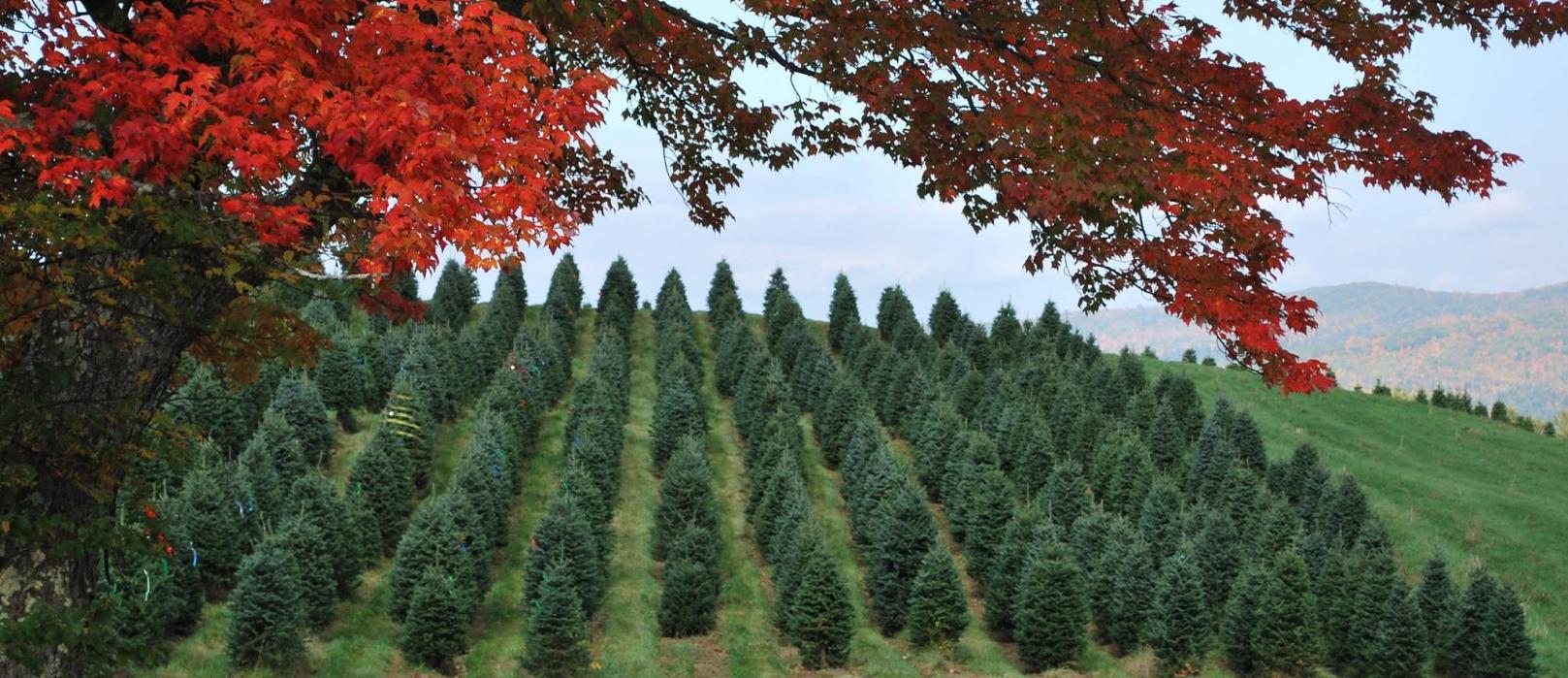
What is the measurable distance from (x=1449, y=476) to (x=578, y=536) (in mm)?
33346

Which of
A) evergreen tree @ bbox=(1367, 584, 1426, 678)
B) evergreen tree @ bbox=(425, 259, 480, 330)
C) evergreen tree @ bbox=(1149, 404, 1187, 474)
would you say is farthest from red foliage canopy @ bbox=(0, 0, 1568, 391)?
evergreen tree @ bbox=(425, 259, 480, 330)

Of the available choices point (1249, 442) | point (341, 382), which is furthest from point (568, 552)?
point (1249, 442)

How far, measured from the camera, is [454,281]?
2199 inches

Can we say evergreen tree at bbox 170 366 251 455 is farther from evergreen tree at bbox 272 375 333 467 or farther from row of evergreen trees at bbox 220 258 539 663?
row of evergreen trees at bbox 220 258 539 663

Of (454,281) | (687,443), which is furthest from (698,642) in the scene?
(454,281)

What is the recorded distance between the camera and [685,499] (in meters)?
→ 30.1

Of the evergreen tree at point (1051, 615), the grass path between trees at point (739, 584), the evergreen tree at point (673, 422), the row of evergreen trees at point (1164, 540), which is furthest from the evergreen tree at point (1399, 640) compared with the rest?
the evergreen tree at point (673, 422)

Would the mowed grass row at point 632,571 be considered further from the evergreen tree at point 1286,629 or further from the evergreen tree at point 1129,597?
the evergreen tree at point 1286,629

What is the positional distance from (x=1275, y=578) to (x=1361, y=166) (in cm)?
1802

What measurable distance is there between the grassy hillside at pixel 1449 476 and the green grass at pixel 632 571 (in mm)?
18587

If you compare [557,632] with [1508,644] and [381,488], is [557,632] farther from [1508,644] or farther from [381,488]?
[1508,644]

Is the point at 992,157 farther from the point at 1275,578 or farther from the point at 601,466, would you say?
the point at 601,466

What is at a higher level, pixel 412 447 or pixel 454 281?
pixel 454 281

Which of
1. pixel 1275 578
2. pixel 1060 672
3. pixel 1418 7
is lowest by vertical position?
pixel 1060 672
